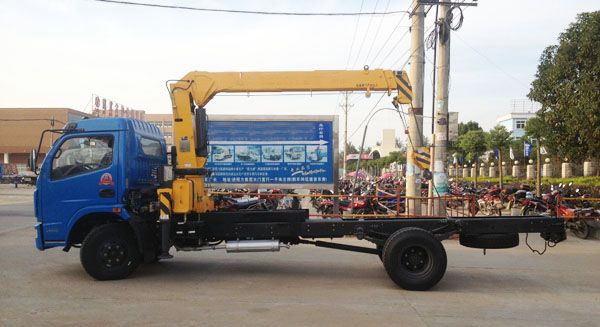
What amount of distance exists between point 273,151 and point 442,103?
5104 mm

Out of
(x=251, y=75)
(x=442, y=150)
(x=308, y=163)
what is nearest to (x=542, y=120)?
(x=442, y=150)

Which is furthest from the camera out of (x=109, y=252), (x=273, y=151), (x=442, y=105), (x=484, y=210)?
(x=484, y=210)

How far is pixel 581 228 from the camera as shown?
44.1 ft

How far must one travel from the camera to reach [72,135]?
7.95 m

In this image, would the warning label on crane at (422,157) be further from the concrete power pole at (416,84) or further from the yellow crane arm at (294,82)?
the yellow crane arm at (294,82)

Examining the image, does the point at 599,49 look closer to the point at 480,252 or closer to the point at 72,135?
the point at 480,252

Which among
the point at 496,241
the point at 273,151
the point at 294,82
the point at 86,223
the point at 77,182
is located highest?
the point at 294,82

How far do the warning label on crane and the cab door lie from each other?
8.34 meters

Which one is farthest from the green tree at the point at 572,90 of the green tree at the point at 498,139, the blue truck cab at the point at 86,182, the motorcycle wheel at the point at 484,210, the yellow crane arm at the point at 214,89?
the green tree at the point at 498,139

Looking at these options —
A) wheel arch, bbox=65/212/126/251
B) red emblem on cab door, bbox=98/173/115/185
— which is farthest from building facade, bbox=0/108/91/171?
red emblem on cab door, bbox=98/173/115/185

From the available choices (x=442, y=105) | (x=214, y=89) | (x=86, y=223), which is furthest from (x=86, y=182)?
(x=442, y=105)

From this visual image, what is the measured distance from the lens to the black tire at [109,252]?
7.65 meters

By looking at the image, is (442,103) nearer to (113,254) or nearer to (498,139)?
(113,254)

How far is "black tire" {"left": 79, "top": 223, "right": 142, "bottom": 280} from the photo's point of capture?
765 cm
